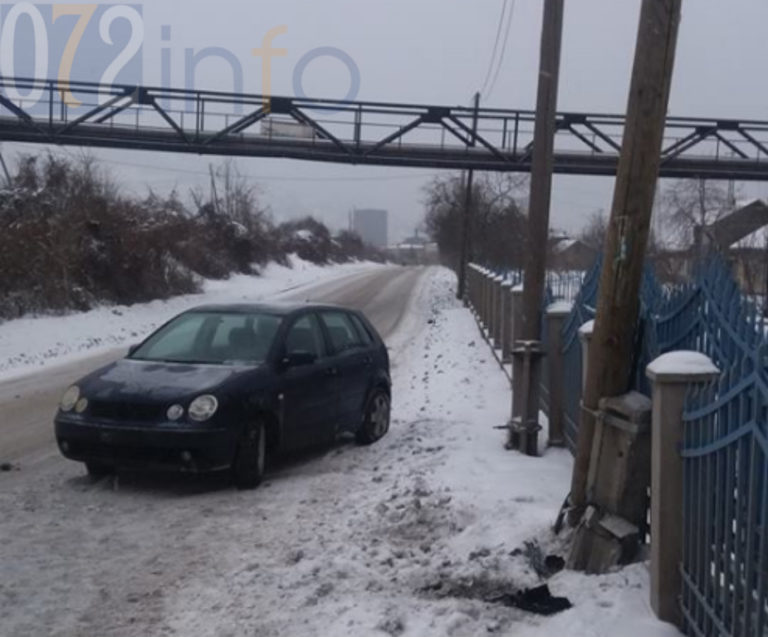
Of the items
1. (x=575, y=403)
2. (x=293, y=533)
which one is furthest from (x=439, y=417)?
(x=293, y=533)

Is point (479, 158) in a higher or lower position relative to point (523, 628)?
higher

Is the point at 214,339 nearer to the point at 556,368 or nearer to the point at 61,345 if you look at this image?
the point at 556,368

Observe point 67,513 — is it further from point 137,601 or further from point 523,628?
point 523,628

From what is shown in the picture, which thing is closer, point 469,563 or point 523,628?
point 523,628

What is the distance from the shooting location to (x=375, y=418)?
1080cm

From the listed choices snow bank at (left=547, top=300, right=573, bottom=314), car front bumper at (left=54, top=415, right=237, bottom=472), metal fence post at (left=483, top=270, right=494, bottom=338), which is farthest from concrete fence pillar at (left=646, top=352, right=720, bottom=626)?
metal fence post at (left=483, top=270, right=494, bottom=338)

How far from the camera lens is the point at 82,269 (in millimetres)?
29141

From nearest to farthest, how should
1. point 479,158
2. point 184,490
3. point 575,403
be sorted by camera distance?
point 184,490 → point 575,403 → point 479,158

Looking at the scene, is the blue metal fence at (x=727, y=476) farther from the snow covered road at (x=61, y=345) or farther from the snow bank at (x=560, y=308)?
the snow covered road at (x=61, y=345)

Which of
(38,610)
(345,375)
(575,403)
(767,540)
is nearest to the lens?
(767,540)

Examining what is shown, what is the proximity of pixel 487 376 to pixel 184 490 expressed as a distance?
8295mm

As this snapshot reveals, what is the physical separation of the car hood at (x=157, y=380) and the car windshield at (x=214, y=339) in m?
0.24

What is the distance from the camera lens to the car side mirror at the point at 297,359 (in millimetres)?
9070

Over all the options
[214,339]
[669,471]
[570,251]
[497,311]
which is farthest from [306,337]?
[570,251]
